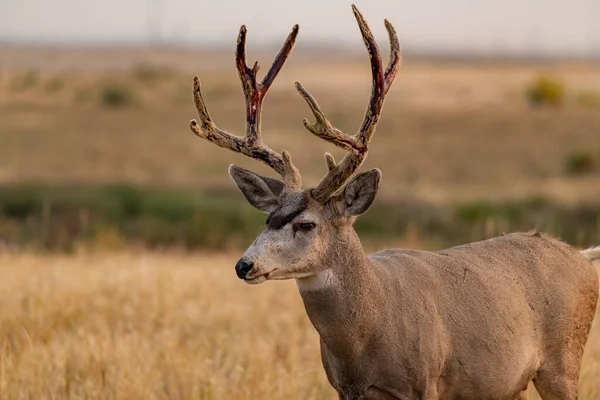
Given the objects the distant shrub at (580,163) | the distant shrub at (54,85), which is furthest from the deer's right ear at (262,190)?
the distant shrub at (54,85)

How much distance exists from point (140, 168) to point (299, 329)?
38.2m

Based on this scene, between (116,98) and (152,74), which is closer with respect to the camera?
(116,98)

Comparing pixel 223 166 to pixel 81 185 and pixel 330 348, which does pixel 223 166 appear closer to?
pixel 81 185

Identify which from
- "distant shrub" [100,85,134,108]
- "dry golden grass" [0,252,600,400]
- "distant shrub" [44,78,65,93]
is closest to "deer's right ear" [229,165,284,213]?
"dry golden grass" [0,252,600,400]

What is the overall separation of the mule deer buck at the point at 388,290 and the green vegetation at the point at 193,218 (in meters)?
15.9

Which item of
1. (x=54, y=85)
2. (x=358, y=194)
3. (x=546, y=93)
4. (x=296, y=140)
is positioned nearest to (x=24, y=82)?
(x=54, y=85)

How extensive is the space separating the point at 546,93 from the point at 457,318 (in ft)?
Result: 321

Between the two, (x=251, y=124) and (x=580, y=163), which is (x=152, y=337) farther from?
(x=580, y=163)

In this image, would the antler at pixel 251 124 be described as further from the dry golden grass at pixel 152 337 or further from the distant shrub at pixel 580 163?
the distant shrub at pixel 580 163

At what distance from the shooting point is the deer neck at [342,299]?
6980mm

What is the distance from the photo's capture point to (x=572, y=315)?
8211mm

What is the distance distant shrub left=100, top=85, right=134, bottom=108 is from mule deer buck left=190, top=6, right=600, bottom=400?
75.5m

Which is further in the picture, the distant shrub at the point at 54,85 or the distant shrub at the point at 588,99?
the distant shrub at the point at 588,99

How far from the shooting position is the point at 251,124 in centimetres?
757
